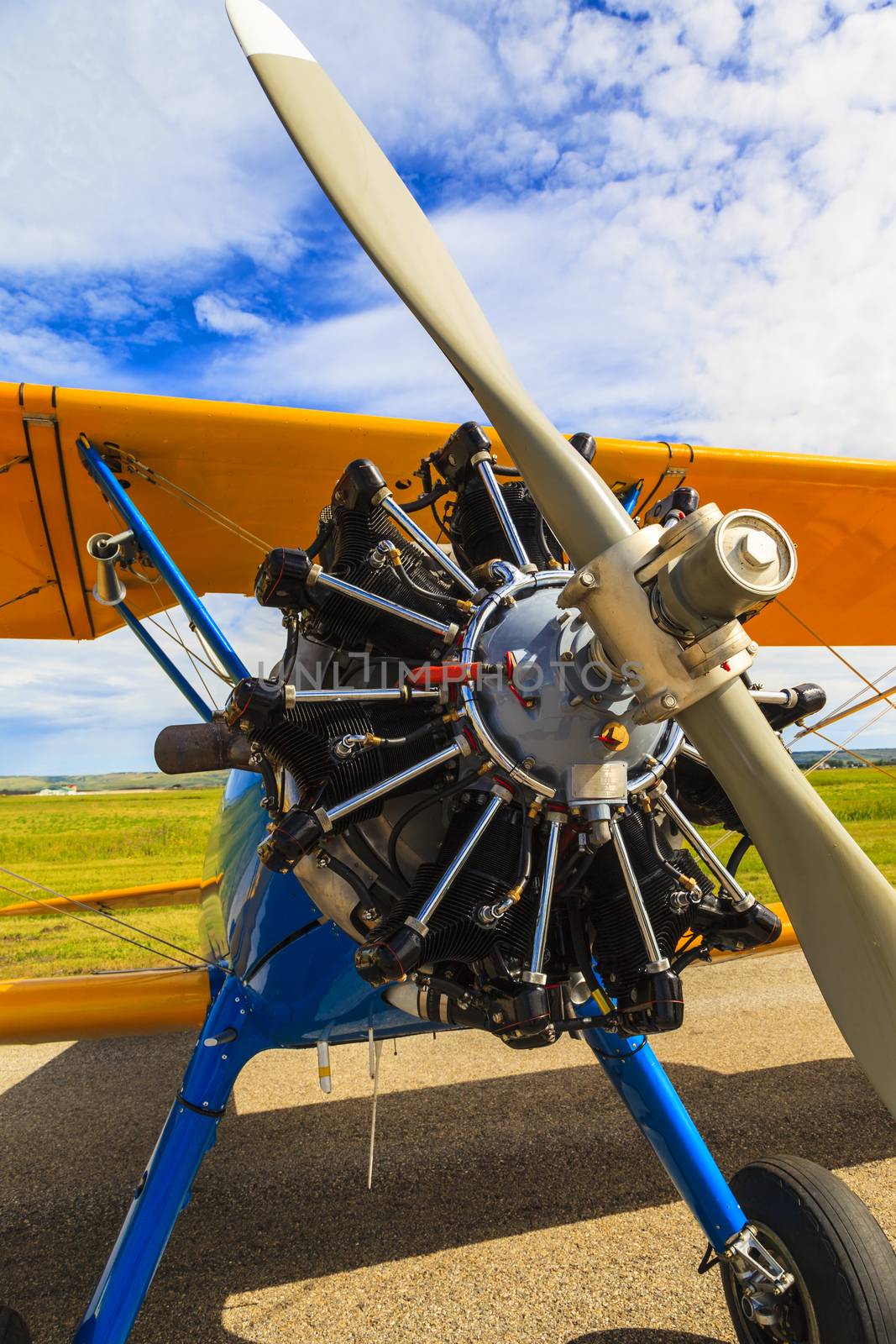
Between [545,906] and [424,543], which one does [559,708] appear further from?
[424,543]

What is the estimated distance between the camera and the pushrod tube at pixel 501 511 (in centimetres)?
261

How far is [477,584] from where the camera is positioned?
2.56 m

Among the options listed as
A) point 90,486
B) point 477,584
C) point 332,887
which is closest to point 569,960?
point 332,887

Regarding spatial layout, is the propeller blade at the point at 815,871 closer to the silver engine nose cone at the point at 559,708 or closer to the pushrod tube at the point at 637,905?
the silver engine nose cone at the point at 559,708

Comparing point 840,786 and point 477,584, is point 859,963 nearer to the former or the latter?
point 477,584

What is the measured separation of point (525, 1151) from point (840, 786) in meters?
26.6

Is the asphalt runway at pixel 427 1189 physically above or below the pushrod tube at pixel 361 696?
below

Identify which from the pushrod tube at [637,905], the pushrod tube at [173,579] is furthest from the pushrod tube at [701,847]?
the pushrod tube at [173,579]

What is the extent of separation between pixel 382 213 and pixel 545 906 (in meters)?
1.92

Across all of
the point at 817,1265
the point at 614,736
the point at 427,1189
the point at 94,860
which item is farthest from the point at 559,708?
the point at 94,860

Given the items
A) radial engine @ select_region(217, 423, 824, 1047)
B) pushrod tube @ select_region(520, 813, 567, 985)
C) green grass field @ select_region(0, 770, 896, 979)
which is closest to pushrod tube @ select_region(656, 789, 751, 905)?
radial engine @ select_region(217, 423, 824, 1047)

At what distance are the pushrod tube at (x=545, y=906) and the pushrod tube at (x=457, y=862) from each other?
0.16 meters

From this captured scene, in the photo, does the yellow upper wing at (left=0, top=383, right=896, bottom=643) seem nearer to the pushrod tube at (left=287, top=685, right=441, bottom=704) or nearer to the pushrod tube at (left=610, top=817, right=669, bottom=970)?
the pushrod tube at (left=287, top=685, right=441, bottom=704)

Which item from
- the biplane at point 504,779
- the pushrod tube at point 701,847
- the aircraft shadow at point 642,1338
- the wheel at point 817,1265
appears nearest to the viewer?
the biplane at point 504,779
